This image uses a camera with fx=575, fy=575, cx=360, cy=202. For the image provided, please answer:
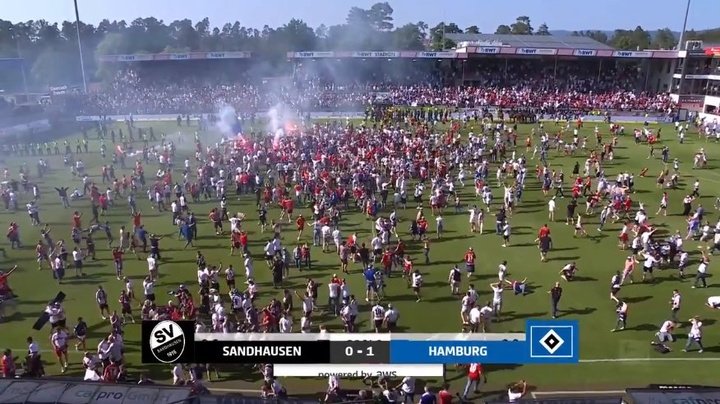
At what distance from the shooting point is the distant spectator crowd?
5959 cm

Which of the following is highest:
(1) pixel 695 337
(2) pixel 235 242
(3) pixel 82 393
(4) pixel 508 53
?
(4) pixel 508 53

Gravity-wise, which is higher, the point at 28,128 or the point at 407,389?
the point at 407,389

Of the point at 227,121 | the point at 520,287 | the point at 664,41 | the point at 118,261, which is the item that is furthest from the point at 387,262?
the point at 664,41

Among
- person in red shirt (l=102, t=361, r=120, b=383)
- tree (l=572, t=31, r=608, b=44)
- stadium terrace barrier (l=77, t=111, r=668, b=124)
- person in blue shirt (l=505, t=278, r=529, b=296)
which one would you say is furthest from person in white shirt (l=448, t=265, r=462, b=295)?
tree (l=572, t=31, r=608, b=44)

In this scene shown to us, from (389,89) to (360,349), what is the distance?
57562mm

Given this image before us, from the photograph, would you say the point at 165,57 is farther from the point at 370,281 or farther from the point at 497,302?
the point at 497,302

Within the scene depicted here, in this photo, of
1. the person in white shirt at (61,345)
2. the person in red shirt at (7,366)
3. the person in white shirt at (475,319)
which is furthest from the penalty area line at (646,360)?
the person in red shirt at (7,366)

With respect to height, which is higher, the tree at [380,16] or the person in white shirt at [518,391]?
the tree at [380,16]

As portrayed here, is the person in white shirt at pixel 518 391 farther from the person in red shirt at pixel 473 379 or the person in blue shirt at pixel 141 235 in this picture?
the person in blue shirt at pixel 141 235

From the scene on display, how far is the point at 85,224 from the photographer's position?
26.3 meters

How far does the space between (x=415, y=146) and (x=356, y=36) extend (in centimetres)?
8751

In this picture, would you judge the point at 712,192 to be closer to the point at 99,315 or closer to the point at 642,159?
the point at 642,159

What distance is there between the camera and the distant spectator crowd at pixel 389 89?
59.6 meters

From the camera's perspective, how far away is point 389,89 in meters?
67.8
